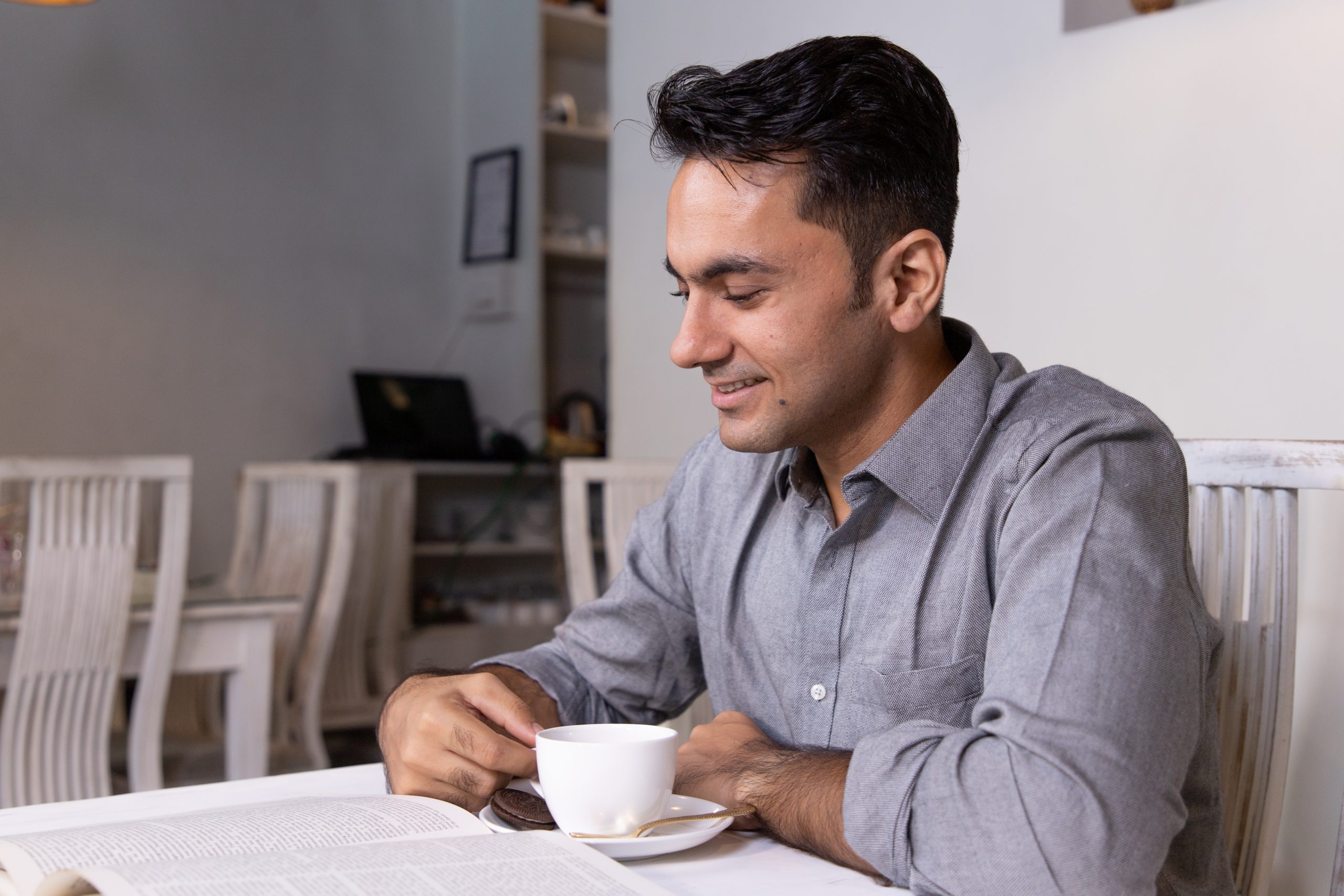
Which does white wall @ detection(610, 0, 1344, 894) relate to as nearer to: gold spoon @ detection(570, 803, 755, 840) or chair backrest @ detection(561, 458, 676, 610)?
chair backrest @ detection(561, 458, 676, 610)

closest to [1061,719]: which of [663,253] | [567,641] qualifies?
[567,641]

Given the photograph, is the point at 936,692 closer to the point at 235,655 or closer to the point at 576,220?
the point at 235,655

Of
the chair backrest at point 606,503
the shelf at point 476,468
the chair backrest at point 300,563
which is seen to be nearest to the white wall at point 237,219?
the shelf at point 476,468

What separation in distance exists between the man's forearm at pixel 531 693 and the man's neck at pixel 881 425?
0.30 metres

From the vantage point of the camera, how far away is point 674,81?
0.99 metres

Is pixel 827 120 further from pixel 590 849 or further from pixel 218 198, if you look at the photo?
pixel 218 198

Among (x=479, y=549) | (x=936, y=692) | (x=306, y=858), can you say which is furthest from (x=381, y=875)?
(x=479, y=549)

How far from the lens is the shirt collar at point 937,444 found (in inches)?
35.5

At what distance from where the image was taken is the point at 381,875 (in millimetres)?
568

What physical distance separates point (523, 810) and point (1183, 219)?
144 centimetres

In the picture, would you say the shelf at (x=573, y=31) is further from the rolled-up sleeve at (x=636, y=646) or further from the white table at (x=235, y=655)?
the rolled-up sleeve at (x=636, y=646)

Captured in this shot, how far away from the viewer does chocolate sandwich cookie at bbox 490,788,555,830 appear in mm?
730

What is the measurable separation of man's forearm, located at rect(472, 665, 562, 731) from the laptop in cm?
303

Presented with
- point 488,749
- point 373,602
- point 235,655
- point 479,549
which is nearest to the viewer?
point 488,749
